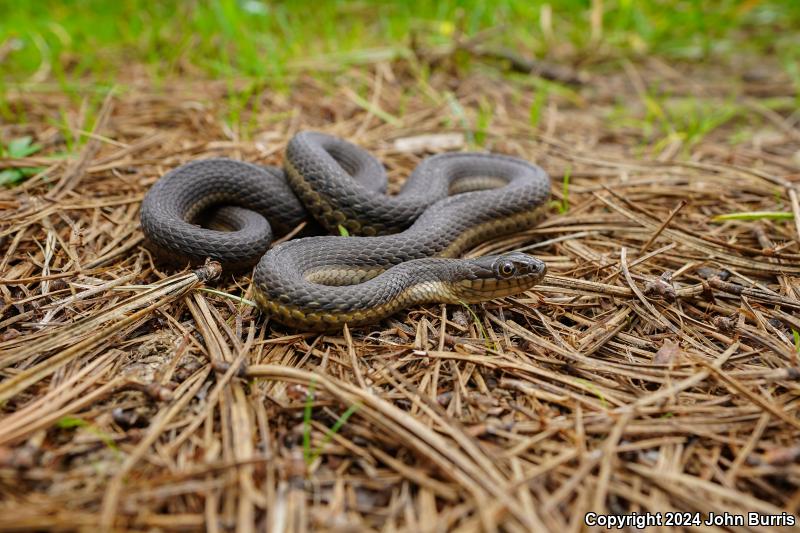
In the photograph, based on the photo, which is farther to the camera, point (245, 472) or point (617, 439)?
point (617, 439)

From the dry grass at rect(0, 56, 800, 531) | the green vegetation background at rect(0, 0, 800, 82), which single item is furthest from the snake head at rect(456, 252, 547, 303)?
the green vegetation background at rect(0, 0, 800, 82)

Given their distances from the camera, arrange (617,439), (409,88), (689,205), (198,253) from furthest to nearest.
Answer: (409,88) < (689,205) < (198,253) < (617,439)

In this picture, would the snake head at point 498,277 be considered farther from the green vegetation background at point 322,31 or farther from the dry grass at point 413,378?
the green vegetation background at point 322,31

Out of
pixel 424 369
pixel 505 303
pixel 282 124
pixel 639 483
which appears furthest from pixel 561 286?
pixel 282 124

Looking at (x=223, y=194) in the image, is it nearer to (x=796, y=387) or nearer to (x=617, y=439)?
(x=617, y=439)

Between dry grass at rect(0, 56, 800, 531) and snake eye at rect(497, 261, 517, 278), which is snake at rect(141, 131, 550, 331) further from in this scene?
dry grass at rect(0, 56, 800, 531)

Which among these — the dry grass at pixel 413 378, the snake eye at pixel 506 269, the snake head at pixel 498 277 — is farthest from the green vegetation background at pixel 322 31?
the snake eye at pixel 506 269

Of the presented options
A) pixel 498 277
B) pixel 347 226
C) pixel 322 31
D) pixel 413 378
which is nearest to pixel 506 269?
pixel 498 277

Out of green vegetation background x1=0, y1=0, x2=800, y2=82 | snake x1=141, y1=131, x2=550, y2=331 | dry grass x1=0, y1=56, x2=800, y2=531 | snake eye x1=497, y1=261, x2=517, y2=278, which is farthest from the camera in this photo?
green vegetation background x1=0, y1=0, x2=800, y2=82
